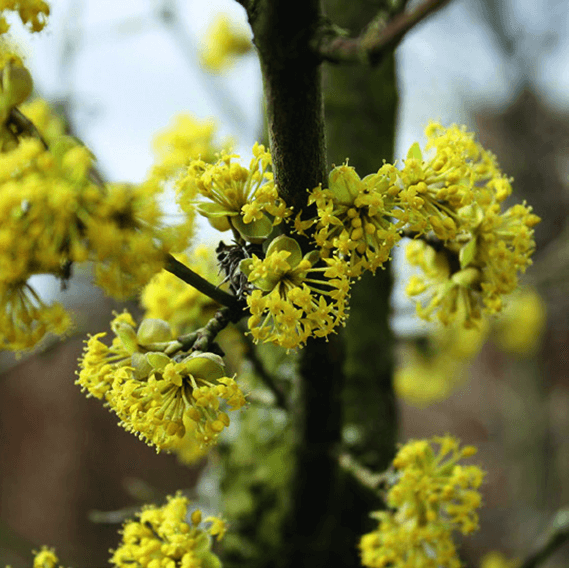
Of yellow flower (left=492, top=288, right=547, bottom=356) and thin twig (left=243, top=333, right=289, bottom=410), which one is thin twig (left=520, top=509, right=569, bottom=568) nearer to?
thin twig (left=243, top=333, right=289, bottom=410)

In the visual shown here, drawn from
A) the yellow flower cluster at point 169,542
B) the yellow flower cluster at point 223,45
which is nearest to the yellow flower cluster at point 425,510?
the yellow flower cluster at point 169,542

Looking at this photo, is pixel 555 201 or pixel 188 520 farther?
pixel 555 201

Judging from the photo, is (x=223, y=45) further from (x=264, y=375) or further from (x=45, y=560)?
(x=45, y=560)

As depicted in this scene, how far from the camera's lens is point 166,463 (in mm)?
6465

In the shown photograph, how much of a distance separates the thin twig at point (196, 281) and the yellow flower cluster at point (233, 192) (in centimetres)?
9

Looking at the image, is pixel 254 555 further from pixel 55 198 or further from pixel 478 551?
pixel 478 551

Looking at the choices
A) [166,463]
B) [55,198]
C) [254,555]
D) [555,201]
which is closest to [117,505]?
[166,463]

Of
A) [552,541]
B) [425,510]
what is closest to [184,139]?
[425,510]

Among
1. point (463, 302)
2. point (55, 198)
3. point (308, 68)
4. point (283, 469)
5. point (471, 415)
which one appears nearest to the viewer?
point (55, 198)

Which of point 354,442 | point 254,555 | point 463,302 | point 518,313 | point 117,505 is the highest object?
point 518,313

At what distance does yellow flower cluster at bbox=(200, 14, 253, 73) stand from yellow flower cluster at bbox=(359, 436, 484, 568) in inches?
108

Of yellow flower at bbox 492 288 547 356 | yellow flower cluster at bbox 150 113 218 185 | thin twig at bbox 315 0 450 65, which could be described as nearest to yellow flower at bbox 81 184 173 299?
thin twig at bbox 315 0 450 65

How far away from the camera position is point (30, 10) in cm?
73

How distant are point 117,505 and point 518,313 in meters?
4.98
